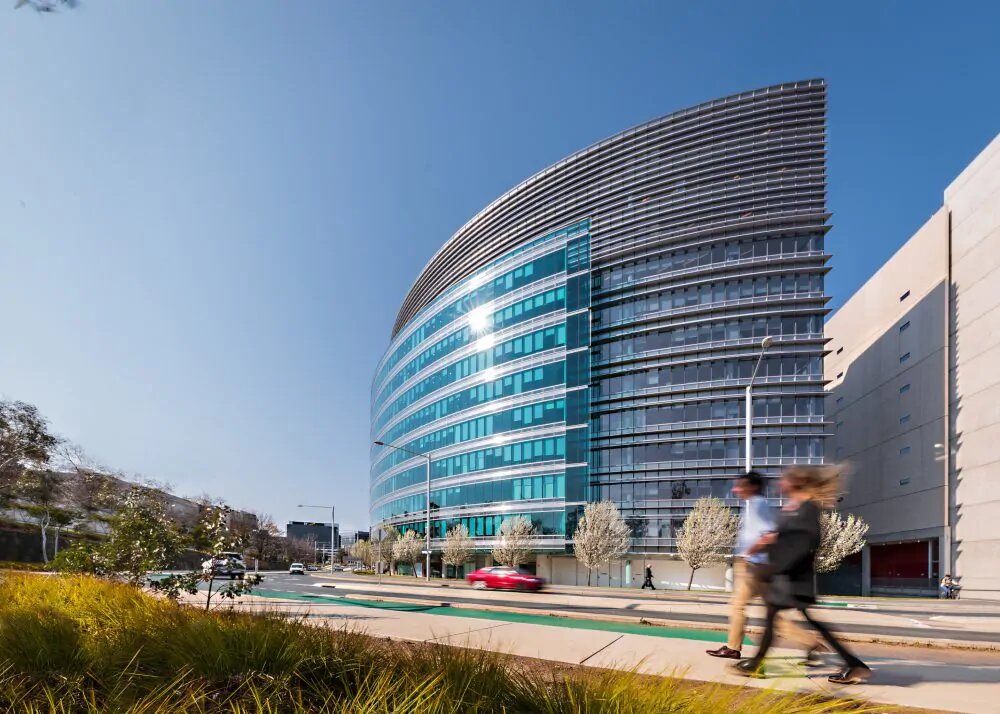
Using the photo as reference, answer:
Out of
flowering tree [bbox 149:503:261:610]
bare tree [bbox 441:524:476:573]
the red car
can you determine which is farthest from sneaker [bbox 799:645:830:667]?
bare tree [bbox 441:524:476:573]

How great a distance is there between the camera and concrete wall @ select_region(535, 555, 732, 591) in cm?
4734

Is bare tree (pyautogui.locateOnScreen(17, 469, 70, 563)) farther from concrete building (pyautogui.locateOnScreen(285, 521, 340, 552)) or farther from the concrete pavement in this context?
concrete building (pyautogui.locateOnScreen(285, 521, 340, 552))

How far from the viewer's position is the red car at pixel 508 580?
88.9ft

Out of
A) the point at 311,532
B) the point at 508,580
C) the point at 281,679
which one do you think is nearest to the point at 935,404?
the point at 508,580

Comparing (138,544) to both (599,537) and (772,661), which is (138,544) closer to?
(772,661)

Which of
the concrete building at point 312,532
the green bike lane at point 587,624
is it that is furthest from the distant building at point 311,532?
the green bike lane at point 587,624

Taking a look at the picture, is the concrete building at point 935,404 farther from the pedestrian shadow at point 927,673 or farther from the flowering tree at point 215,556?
the flowering tree at point 215,556

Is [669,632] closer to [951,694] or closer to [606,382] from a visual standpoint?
[951,694]

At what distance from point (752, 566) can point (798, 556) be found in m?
0.45

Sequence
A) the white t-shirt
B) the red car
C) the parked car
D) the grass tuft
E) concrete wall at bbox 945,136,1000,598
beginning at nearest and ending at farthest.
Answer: the grass tuft, the white t-shirt, the parked car, the red car, concrete wall at bbox 945,136,1000,598

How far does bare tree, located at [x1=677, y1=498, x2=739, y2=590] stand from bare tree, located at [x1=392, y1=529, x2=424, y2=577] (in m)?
26.4

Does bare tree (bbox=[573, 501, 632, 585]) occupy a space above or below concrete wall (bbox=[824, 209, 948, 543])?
below

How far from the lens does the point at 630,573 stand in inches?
1960

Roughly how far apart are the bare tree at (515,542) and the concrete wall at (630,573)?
10.4ft
